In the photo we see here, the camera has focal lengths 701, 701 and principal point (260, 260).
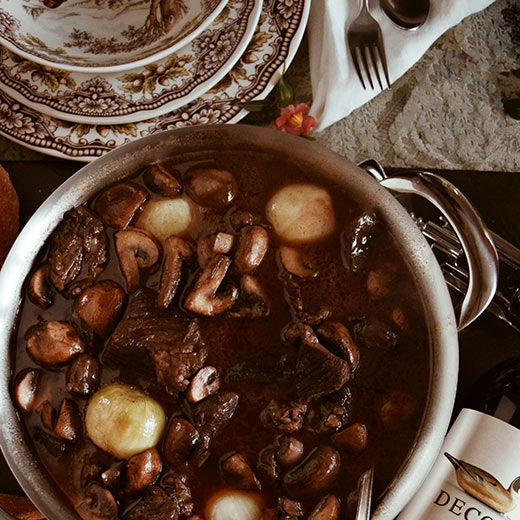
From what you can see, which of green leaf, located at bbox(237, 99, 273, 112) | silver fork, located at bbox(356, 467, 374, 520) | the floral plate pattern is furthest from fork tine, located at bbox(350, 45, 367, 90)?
silver fork, located at bbox(356, 467, 374, 520)

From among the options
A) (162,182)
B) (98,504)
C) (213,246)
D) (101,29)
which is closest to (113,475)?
(98,504)

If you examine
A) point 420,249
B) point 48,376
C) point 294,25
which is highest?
point 294,25

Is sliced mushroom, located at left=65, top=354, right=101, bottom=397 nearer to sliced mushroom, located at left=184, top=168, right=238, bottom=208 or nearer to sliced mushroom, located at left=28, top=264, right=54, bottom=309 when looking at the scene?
sliced mushroom, located at left=28, top=264, right=54, bottom=309

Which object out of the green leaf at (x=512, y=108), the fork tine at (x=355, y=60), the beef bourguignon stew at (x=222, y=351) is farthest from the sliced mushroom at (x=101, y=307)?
the green leaf at (x=512, y=108)

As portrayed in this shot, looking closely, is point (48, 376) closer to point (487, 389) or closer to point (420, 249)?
point (420, 249)

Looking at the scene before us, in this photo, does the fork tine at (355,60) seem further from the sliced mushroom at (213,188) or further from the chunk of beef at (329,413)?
the chunk of beef at (329,413)

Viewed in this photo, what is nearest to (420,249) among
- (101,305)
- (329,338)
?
(329,338)
